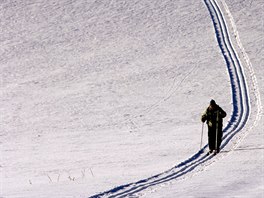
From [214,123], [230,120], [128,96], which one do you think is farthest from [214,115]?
[128,96]

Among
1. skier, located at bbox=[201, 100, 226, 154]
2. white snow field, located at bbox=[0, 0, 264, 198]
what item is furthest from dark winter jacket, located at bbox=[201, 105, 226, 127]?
white snow field, located at bbox=[0, 0, 264, 198]

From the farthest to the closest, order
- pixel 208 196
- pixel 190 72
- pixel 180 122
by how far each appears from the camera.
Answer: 1. pixel 190 72
2. pixel 180 122
3. pixel 208 196

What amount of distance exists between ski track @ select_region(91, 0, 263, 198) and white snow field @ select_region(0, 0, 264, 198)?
0.04 meters

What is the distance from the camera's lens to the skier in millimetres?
16469

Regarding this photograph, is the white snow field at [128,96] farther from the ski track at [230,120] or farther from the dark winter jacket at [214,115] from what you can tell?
the dark winter jacket at [214,115]

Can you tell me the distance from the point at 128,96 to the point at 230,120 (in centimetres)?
570

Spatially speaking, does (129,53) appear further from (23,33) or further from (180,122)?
(180,122)

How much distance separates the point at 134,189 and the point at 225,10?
23.0 m

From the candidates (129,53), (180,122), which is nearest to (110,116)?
(180,122)

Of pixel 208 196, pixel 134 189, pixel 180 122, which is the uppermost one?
pixel 180 122

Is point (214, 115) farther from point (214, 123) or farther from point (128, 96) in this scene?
point (128, 96)

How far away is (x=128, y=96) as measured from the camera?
25.4 meters

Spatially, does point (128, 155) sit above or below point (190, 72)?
below

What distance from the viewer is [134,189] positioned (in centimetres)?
1213
